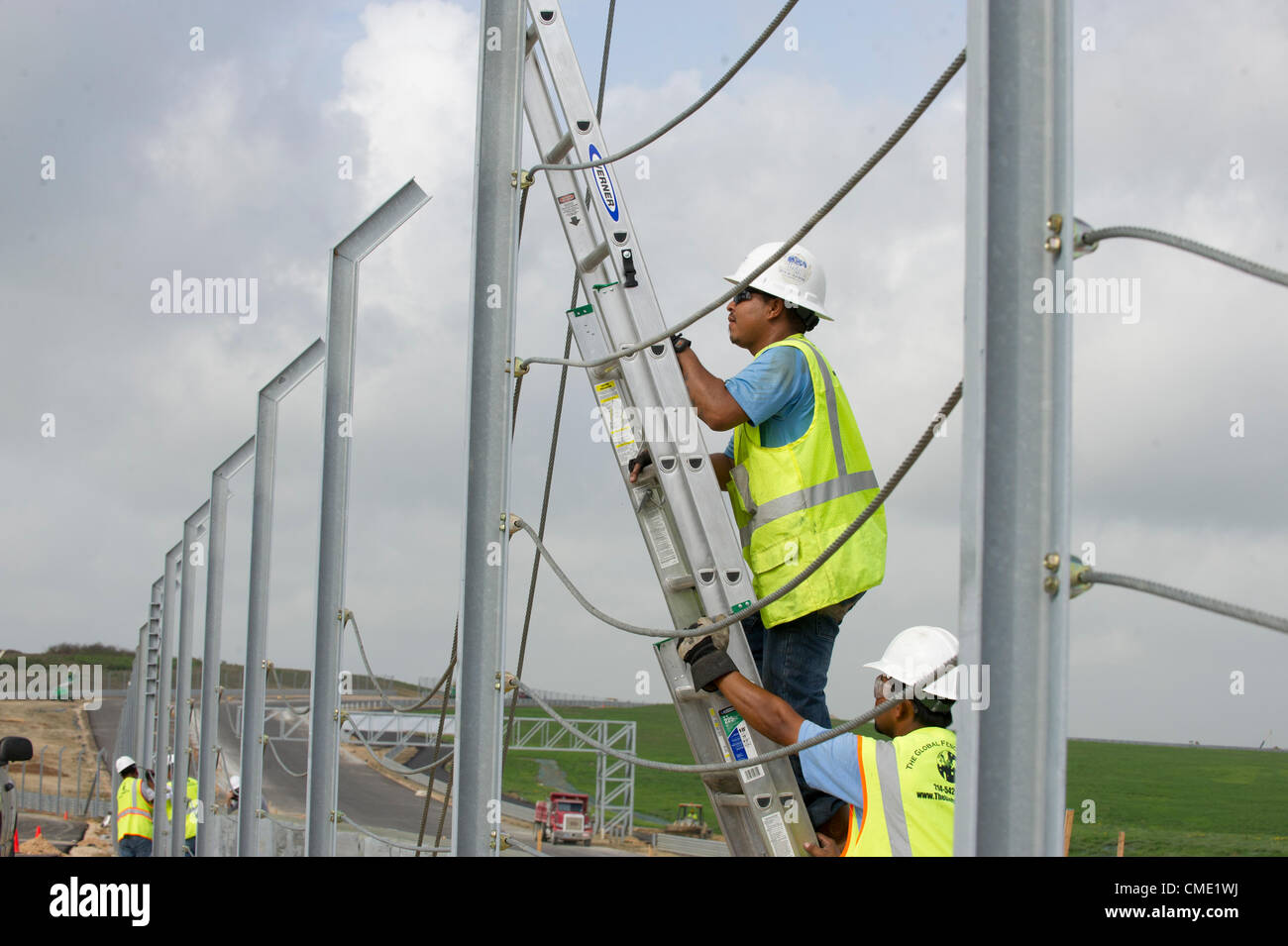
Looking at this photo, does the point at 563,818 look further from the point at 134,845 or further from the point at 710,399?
the point at 710,399

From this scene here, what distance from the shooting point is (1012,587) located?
2.02 metres

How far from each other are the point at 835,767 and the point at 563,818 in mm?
47792

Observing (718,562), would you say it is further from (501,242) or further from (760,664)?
(501,242)

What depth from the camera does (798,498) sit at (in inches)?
171

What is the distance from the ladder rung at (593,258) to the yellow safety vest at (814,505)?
0.66 meters

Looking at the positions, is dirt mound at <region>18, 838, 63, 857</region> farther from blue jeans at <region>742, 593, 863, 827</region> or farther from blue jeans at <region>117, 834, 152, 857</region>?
blue jeans at <region>742, 593, 863, 827</region>

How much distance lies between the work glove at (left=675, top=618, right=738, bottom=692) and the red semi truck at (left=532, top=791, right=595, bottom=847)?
47.0m

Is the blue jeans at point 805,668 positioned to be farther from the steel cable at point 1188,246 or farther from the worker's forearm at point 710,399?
the steel cable at point 1188,246

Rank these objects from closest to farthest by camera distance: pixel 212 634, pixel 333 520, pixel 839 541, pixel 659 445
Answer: pixel 839 541 → pixel 659 445 → pixel 333 520 → pixel 212 634

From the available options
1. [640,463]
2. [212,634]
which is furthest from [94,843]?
[640,463]

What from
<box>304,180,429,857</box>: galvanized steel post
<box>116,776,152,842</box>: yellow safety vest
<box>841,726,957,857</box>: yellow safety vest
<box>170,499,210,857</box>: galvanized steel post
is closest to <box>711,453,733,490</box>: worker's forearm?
<box>841,726,957,857</box>: yellow safety vest

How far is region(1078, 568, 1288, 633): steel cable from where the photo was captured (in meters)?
1.74

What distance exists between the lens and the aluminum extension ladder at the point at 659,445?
4305 millimetres
